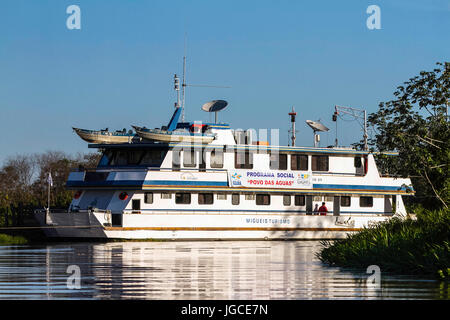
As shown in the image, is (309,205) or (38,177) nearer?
(309,205)

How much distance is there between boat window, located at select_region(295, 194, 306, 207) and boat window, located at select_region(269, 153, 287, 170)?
1.77 metres

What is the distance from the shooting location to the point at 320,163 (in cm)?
4119

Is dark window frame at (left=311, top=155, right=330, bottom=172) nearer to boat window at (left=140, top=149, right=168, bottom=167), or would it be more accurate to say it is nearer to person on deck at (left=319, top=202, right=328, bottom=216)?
person on deck at (left=319, top=202, right=328, bottom=216)

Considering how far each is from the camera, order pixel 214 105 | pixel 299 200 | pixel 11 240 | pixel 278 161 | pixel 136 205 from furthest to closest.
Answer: pixel 214 105, pixel 299 200, pixel 278 161, pixel 136 205, pixel 11 240

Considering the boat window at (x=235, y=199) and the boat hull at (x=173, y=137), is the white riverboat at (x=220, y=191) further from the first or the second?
the boat hull at (x=173, y=137)

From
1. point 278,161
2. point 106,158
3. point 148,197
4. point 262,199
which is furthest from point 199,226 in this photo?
point 106,158

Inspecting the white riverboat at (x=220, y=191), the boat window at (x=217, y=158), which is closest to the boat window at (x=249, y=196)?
the white riverboat at (x=220, y=191)

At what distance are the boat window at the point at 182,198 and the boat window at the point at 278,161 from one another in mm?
4895

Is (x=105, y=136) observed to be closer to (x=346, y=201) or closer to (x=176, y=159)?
(x=176, y=159)

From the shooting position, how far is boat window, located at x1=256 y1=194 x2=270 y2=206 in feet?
130

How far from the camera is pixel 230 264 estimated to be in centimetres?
2253

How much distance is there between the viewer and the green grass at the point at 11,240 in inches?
1435

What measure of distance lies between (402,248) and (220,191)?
1963 cm
